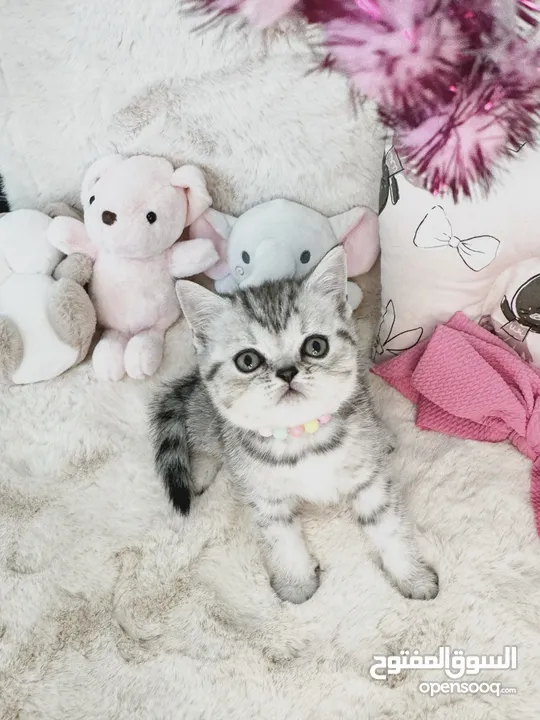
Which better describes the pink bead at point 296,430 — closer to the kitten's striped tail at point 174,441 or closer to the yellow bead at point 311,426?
the yellow bead at point 311,426

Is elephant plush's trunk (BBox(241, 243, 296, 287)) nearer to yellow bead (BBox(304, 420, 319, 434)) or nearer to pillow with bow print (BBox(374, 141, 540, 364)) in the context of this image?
pillow with bow print (BBox(374, 141, 540, 364))

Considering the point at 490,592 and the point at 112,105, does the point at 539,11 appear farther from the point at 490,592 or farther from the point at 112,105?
the point at 490,592

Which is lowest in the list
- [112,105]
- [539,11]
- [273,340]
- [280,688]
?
[280,688]

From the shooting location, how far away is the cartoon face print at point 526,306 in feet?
3.18

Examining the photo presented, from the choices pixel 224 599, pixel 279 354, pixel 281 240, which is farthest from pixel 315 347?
pixel 224 599

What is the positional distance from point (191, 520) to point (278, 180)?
62 cm

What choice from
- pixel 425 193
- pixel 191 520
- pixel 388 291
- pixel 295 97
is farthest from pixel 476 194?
pixel 191 520

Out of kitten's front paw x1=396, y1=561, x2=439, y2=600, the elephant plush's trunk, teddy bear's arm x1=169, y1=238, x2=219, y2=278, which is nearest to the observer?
kitten's front paw x1=396, y1=561, x2=439, y2=600

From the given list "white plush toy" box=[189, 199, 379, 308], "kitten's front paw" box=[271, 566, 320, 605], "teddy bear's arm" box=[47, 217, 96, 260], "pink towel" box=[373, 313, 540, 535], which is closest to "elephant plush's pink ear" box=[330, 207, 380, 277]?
"white plush toy" box=[189, 199, 379, 308]

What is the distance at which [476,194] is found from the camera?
36.8 inches

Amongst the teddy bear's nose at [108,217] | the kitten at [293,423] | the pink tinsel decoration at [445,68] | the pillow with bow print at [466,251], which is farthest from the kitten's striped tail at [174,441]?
the pink tinsel decoration at [445,68]

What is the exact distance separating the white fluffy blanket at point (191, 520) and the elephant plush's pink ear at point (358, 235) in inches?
1.5

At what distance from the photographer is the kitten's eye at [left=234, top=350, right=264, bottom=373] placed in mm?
856

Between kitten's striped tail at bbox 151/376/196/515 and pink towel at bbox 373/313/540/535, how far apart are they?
40 cm
